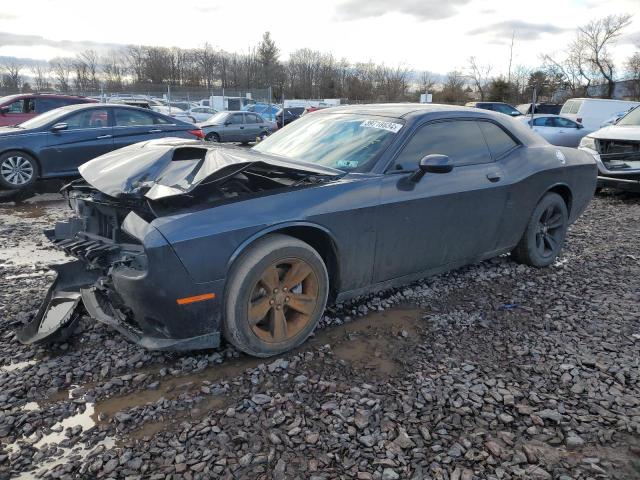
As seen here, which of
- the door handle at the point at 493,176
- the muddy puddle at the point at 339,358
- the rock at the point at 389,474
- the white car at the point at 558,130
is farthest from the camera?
the white car at the point at 558,130

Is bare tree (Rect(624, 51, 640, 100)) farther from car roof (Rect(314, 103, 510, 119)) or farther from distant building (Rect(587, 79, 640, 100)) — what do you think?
car roof (Rect(314, 103, 510, 119))

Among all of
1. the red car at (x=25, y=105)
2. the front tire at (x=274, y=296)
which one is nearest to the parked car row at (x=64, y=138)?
the red car at (x=25, y=105)

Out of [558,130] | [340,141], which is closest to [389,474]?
[340,141]

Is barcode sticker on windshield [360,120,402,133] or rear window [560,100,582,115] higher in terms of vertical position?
rear window [560,100,582,115]

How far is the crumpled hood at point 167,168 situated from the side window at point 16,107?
896 cm

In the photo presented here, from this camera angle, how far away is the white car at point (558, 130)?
641 inches

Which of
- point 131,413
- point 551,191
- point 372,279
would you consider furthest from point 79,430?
point 551,191

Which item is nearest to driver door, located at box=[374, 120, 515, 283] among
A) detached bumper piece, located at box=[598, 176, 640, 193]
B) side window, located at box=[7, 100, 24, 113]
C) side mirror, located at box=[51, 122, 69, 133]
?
detached bumper piece, located at box=[598, 176, 640, 193]

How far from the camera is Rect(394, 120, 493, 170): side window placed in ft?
11.9

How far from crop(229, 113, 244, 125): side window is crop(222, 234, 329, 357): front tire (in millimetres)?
16306

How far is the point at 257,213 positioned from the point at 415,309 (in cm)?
166

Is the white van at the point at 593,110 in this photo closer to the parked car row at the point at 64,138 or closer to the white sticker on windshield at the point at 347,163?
the parked car row at the point at 64,138

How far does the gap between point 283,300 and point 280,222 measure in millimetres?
511

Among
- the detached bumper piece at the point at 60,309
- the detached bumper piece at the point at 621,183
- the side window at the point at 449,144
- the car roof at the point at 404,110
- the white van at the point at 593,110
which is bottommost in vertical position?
the detached bumper piece at the point at 60,309
